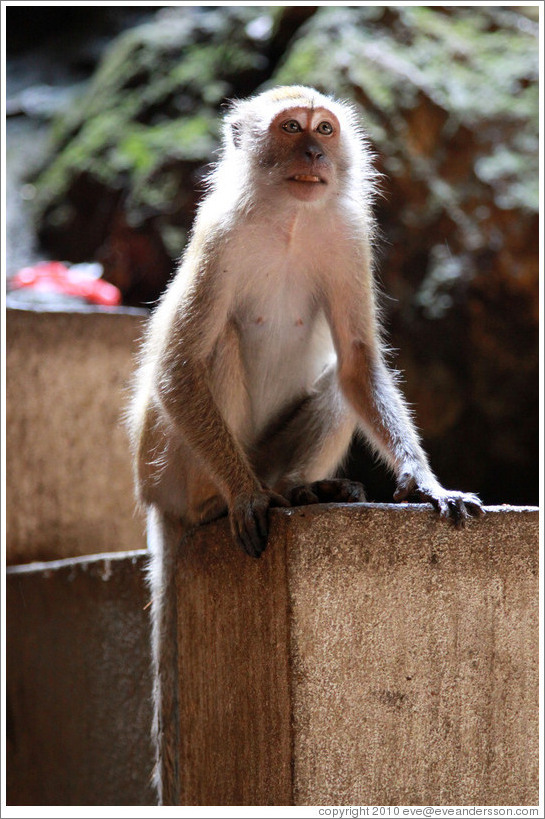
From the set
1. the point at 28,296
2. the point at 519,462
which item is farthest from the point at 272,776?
the point at 519,462

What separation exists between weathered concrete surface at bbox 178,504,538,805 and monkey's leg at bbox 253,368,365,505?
101 centimetres

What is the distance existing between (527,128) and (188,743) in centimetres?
928

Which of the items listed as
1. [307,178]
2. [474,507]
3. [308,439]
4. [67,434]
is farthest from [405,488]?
[67,434]

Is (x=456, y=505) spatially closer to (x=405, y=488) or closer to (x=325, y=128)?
(x=405, y=488)

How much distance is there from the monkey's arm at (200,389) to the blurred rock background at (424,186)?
619cm

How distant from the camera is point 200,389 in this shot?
14.5 ft

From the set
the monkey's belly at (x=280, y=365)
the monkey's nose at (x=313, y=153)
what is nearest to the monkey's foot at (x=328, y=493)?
the monkey's belly at (x=280, y=365)

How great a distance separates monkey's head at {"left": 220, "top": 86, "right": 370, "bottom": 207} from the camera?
4.57m

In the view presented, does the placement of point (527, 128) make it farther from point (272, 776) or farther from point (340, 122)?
point (272, 776)

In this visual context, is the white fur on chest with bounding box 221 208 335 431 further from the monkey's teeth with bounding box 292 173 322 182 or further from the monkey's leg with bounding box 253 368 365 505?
the monkey's teeth with bounding box 292 173 322 182

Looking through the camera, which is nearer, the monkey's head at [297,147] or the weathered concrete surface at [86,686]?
the monkey's head at [297,147]

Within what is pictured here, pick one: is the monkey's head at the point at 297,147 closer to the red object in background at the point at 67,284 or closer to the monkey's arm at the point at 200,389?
the monkey's arm at the point at 200,389

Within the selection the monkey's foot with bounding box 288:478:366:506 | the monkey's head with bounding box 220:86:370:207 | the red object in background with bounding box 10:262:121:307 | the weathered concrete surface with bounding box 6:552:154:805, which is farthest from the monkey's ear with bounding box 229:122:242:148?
the red object in background with bounding box 10:262:121:307

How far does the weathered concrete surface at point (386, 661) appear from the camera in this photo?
354 centimetres
